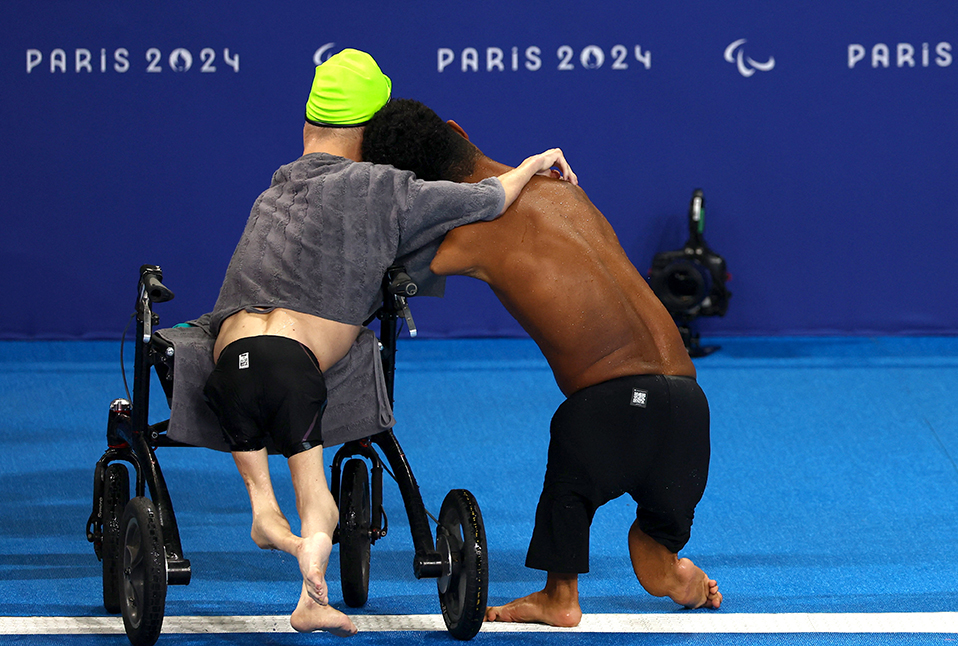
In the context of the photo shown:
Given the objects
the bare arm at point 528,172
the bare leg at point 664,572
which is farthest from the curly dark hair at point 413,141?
the bare leg at point 664,572

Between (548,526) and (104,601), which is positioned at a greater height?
(548,526)

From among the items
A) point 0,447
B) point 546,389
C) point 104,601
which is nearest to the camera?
point 104,601

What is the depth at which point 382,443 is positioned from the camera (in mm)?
2756

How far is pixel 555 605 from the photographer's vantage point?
2.63 meters

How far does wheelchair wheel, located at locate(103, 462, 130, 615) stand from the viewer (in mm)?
2682

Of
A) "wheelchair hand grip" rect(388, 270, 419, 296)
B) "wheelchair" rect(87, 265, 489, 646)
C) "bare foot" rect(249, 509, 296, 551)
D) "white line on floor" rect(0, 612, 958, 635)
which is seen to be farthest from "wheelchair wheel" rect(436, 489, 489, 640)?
"wheelchair hand grip" rect(388, 270, 419, 296)

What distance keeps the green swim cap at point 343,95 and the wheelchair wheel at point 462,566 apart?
0.86 metres

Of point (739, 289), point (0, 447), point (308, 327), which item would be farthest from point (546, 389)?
point (308, 327)

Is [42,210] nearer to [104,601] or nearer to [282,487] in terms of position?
[282,487]

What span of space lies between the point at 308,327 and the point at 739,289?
4.44 meters

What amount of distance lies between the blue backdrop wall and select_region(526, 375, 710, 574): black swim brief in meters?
4.00

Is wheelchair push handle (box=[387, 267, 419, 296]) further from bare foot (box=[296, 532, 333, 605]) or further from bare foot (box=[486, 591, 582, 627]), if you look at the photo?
bare foot (box=[486, 591, 582, 627])

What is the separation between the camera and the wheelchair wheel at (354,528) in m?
2.74

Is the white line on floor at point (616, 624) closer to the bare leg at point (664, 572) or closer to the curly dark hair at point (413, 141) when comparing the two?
the bare leg at point (664, 572)
